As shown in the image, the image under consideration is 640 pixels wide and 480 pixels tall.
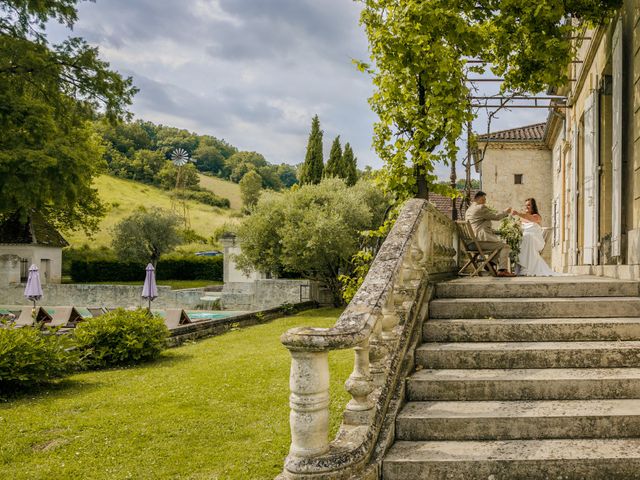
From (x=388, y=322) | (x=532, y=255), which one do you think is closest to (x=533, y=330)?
(x=388, y=322)

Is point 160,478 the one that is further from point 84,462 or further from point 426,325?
point 426,325

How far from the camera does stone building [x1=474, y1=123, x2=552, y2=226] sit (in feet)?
74.3

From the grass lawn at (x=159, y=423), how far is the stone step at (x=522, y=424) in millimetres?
1616

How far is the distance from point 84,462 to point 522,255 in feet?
28.6

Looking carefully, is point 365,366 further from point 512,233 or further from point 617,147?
point 512,233

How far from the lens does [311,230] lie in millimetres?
21531

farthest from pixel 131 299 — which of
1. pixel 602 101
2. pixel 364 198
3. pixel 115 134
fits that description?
pixel 115 134

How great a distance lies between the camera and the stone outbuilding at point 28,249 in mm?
30484

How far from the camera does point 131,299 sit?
27047 millimetres

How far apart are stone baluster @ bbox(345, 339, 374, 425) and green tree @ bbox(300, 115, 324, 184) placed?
40815mm

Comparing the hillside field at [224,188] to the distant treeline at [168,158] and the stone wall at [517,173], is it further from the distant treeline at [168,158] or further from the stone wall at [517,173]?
the stone wall at [517,173]

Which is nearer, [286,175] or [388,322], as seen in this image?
[388,322]

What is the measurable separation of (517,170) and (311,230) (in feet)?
31.0

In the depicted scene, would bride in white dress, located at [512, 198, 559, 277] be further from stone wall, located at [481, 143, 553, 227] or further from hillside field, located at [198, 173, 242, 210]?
hillside field, located at [198, 173, 242, 210]
